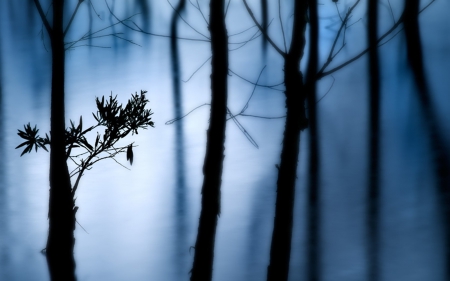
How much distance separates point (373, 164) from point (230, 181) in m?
1.64

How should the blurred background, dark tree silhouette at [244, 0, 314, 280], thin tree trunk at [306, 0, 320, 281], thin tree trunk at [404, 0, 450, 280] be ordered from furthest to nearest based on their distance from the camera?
thin tree trunk at [404, 0, 450, 280], the blurred background, thin tree trunk at [306, 0, 320, 281], dark tree silhouette at [244, 0, 314, 280]

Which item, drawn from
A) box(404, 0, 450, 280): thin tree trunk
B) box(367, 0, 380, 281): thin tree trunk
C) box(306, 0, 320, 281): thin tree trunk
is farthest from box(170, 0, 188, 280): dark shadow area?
box(404, 0, 450, 280): thin tree trunk

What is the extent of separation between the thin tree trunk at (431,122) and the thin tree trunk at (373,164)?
20.7 inches

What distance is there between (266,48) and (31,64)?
5190mm

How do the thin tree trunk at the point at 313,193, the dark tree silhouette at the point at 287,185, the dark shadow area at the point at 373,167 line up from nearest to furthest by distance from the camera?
1. the dark tree silhouette at the point at 287,185
2. the thin tree trunk at the point at 313,193
3. the dark shadow area at the point at 373,167

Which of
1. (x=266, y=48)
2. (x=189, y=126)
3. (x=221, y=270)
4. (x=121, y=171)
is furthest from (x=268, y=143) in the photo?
(x=266, y=48)

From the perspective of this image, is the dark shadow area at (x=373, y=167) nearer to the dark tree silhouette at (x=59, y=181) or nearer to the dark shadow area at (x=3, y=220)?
the dark tree silhouette at (x=59, y=181)

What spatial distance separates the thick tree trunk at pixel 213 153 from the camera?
3.13 meters

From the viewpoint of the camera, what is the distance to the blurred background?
470 cm

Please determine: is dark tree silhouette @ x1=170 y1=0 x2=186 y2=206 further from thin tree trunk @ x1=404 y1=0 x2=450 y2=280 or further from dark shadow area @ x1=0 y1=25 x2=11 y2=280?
thin tree trunk @ x1=404 y1=0 x2=450 y2=280

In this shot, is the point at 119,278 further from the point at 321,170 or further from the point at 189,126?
the point at 189,126

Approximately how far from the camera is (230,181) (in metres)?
6.48

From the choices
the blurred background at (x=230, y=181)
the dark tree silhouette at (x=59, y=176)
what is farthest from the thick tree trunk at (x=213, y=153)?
the dark tree silhouette at (x=59, y=176)

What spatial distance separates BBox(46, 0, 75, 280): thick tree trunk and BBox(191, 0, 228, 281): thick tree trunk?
1561mm
